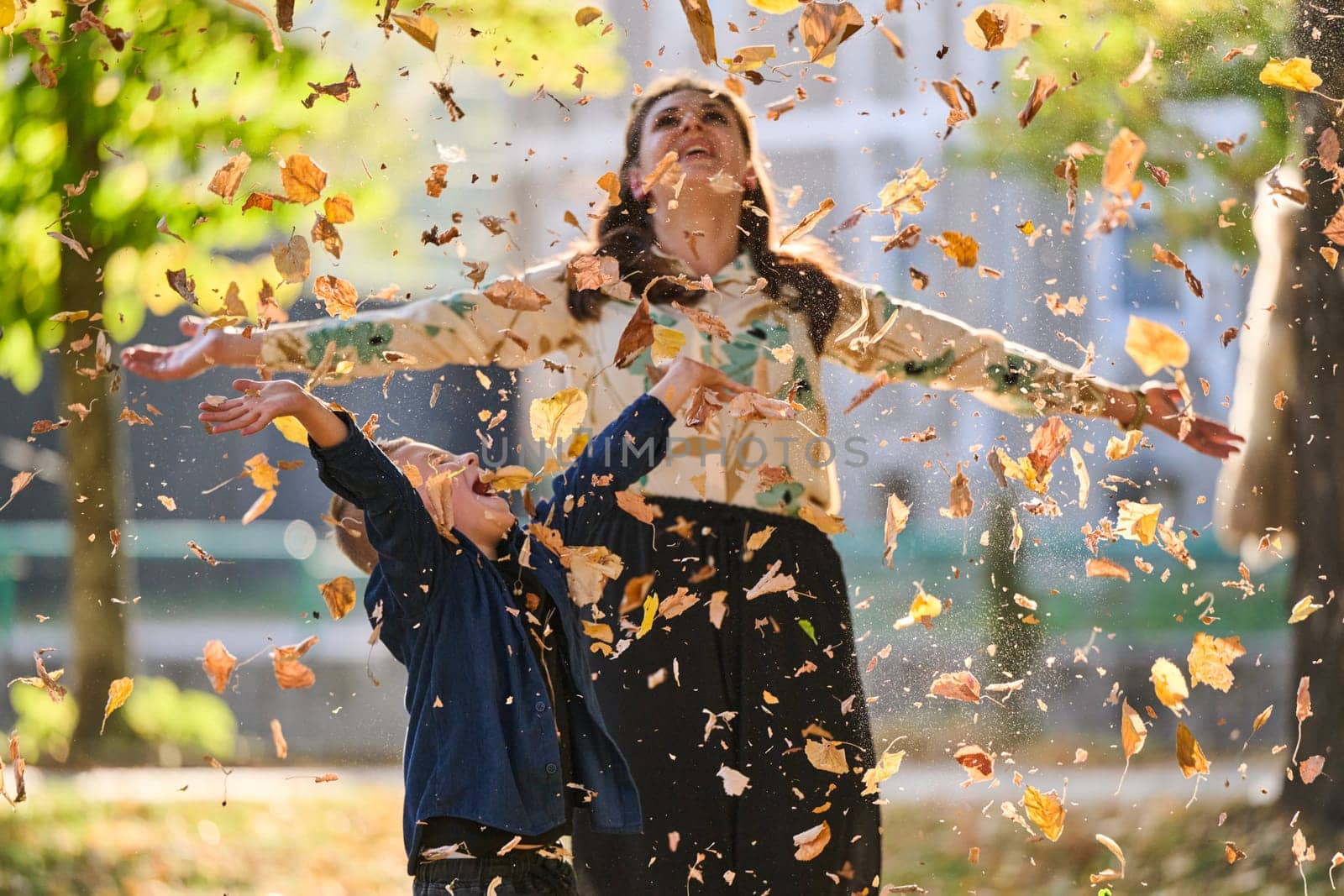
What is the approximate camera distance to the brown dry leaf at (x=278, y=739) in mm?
2285

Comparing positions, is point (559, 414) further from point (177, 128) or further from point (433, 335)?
point (177, 128)

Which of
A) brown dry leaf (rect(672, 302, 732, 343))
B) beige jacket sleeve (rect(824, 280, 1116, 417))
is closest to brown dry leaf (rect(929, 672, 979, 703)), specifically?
beige jacket sleeve (rect(824, 280, 1116, 417))

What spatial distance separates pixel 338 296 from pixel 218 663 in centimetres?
65

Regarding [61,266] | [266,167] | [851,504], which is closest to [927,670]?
[851,504]

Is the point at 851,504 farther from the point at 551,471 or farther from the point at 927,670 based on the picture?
the point at 551,471

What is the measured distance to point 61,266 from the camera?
2.41 m

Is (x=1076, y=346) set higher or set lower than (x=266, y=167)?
lower

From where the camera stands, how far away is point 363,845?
2342 millimetres

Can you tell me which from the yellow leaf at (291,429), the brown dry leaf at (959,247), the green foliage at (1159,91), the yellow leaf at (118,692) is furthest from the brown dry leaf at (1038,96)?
the yellow leaf at (118,692)

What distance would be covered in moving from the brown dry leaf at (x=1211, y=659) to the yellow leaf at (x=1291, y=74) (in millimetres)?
941

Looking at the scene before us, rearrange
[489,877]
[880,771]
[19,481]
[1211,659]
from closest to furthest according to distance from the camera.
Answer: [489,877] < [880,771] < [1211,659] < [19,481]

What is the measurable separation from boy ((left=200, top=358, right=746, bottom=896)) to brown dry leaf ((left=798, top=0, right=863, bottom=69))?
1.86 ft

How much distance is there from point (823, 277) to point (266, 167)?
943 millimetres

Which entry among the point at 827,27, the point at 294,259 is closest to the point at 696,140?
the point at 827,27
